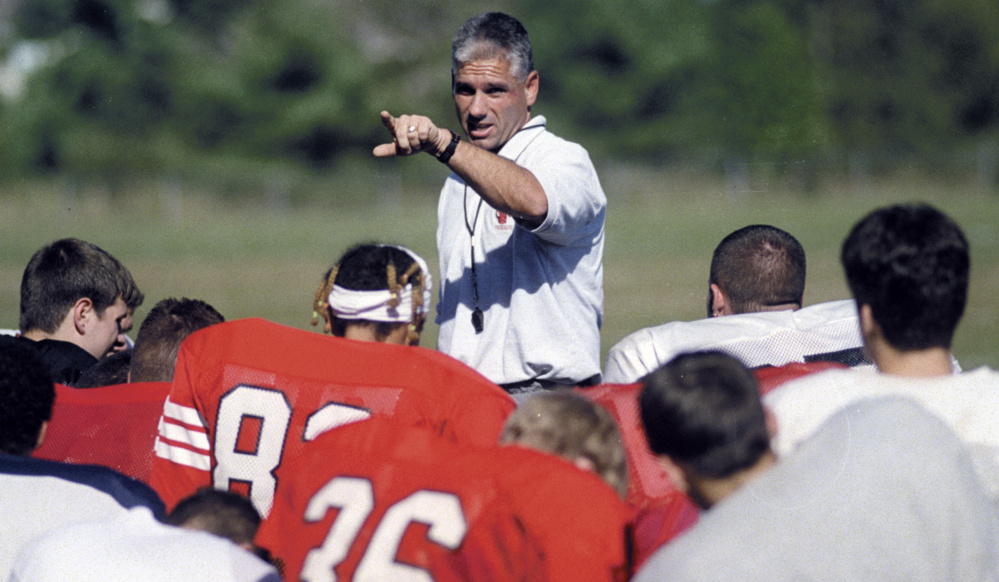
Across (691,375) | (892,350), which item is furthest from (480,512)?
(892,350)

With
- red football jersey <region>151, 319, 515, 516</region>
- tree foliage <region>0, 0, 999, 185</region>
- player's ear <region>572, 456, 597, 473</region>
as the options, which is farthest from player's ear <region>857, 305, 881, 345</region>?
tree foliage <region>0, 0, 999, 185</region>

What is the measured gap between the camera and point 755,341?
3.18 m

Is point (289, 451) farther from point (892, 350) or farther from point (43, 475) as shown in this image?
point (892, 350)

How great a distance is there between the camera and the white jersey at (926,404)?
84.0 inches

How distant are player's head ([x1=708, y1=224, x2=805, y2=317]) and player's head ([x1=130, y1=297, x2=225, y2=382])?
185cm

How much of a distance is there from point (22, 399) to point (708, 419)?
5.97 ft

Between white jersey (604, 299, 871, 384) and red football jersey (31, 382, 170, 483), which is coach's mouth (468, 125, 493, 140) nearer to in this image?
white jersey (604, 299, 871, 384)

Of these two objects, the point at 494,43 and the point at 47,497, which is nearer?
the point at 47,497

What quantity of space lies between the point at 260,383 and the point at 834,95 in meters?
46.0

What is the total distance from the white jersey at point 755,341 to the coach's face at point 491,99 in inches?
39.8

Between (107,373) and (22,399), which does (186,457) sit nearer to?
(22,399)

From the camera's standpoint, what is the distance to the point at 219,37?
152ft

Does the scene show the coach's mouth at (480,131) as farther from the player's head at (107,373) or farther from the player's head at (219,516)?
the player's head at (219,516)

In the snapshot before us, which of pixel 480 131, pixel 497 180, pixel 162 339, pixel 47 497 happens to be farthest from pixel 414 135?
pixel 47 497
